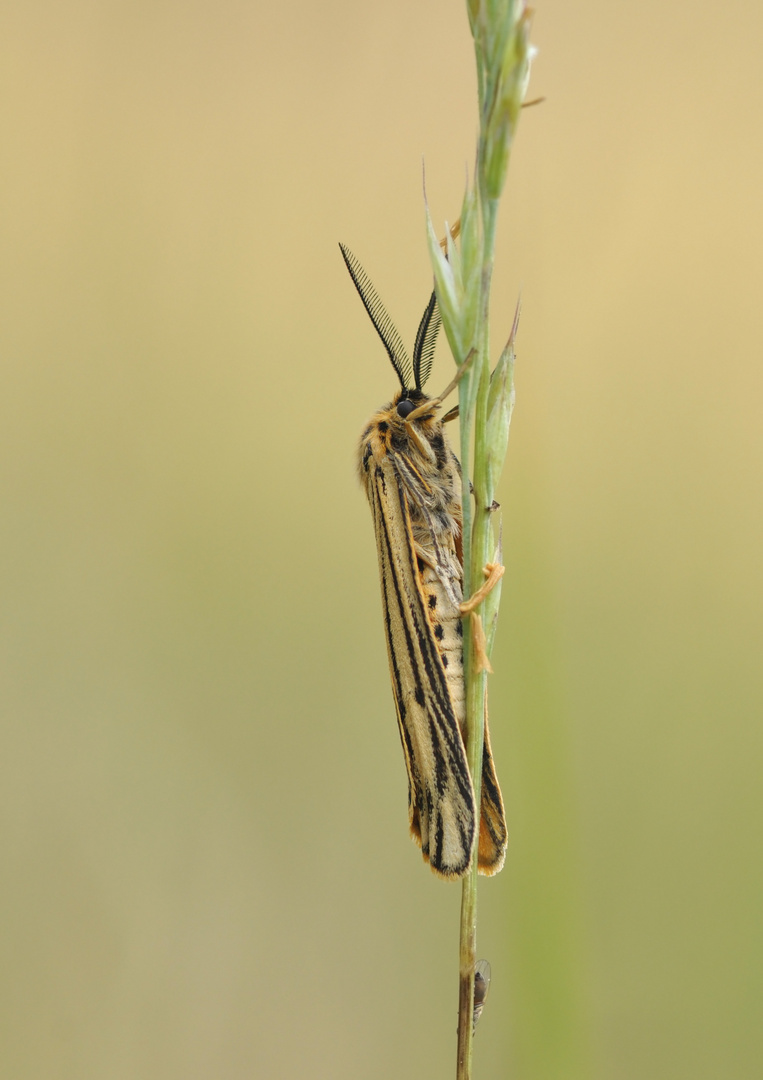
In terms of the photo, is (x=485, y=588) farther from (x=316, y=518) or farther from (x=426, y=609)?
(x=316, y=518)

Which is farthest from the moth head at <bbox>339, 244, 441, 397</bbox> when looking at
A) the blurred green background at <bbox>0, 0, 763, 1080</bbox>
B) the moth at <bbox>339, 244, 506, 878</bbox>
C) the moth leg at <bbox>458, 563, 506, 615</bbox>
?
the moth leg at <bbox>458, 563, 506, 615</bbox>

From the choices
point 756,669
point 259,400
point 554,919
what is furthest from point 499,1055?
point 259,400

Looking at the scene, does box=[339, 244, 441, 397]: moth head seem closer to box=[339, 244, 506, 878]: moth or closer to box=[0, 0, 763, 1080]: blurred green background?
box=[339, 244, 506, 878]: moth

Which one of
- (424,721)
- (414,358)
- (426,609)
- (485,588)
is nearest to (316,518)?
(414,358)

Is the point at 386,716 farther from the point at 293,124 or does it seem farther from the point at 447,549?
the point at 293,124

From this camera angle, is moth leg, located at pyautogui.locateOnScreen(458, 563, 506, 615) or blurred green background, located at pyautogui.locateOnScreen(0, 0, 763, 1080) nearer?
moth leg, located at pyautogui.locateOnScreen(458, 563, 506, 615)

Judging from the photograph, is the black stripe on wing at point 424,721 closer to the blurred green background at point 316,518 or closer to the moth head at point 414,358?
the moth head at point 414,358
